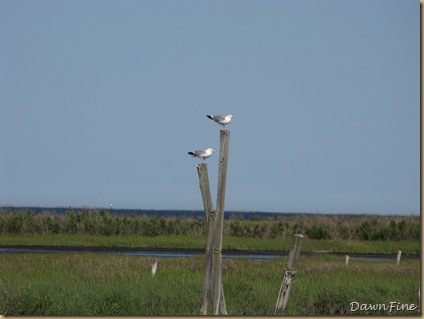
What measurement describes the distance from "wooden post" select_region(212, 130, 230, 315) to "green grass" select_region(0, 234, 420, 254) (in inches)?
1046

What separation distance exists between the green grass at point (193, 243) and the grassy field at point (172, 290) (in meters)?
16.4

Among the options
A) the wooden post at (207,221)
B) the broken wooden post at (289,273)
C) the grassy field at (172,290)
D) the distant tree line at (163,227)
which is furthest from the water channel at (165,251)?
the wooden post at (207,221)

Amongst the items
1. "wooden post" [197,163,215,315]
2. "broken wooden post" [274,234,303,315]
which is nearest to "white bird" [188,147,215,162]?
"wooden post" [197,163,215,315]

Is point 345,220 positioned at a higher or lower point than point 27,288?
higher

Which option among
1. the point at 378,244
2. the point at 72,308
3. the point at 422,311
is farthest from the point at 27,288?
the point at 378,244

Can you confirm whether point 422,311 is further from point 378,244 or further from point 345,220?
point 345,220

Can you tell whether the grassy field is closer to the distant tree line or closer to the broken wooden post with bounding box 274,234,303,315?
the broken wooden post with bounding box 274,234,303,315

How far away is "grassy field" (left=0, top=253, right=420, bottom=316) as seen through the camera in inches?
709

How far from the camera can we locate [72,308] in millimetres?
17750

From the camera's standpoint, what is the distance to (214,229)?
15773 millimetres

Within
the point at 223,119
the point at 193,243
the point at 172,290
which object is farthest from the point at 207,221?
the point at 193,243

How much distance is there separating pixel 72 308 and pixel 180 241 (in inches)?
1050

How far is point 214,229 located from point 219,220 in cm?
18

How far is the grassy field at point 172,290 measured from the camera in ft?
59.1
